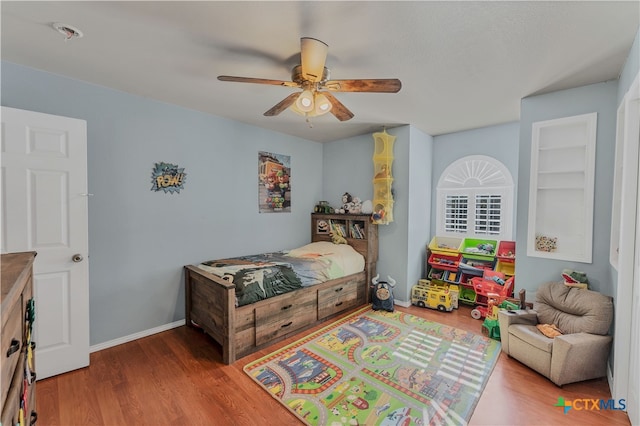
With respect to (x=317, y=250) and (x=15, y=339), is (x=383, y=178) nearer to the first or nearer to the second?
(x=317, y=250)

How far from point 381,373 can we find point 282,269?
134cm

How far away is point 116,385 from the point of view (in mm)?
2068

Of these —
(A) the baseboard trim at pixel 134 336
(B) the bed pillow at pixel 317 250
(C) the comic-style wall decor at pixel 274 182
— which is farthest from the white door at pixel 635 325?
(A) the baseboard trim at pixel 134 336

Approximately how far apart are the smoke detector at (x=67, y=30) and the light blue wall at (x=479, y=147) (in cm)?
420

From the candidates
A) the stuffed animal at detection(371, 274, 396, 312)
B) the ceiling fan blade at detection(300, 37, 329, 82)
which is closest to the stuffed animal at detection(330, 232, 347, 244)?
the stuffed animal at detection(371, 274, 396, 312)

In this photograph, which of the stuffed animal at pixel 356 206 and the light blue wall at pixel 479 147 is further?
the stuffed animal at pixel 356 206

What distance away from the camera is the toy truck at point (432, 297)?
3551 millimetres

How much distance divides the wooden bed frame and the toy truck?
0.66 meters

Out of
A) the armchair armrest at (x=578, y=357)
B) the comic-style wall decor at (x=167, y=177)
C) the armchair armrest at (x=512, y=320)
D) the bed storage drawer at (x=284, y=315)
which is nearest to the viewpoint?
the armchair armrest at (x=578, y=357)

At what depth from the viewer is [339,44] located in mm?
1832

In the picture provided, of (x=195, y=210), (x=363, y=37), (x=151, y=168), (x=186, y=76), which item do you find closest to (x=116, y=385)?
(x=195, y=210)

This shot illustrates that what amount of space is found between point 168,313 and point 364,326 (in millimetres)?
2194

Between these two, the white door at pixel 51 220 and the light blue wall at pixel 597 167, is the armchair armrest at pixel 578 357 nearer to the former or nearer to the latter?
the light blue wall at pixel 597 167

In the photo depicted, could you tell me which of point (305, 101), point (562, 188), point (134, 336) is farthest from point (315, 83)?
point (134, 336)
